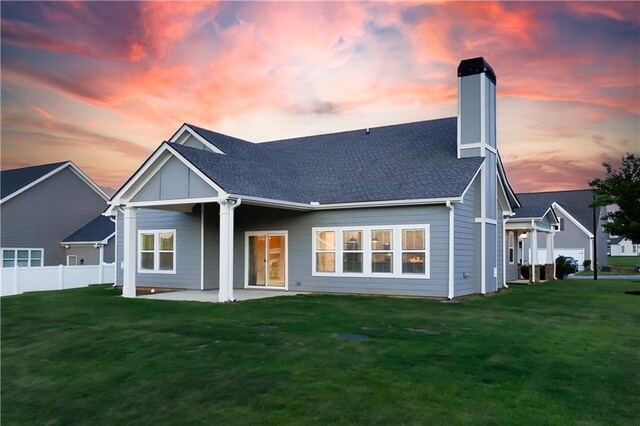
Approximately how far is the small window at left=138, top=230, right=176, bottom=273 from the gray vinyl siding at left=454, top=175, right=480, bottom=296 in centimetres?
1065

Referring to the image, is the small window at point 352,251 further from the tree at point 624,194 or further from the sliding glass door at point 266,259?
the tree at point 624,194

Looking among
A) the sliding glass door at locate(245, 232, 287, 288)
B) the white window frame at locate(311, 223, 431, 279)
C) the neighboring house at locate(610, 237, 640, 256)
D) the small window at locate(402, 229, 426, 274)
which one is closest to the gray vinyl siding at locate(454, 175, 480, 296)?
the white window frame at locate(311, 223, 431, 279)

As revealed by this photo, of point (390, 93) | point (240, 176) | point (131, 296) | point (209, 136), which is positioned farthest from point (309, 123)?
point (131, 296)

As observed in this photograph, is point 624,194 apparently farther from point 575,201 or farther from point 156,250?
point 575,201

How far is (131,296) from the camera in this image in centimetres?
1798

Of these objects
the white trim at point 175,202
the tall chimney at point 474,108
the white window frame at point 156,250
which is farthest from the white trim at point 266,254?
the tall chimney at point 474,108

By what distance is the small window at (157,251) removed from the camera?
20609 millimetres

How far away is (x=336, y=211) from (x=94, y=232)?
19.4m

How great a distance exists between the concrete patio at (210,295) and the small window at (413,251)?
13.1 feet

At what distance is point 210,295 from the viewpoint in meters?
17.5

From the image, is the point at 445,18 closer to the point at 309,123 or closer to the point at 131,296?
the point at 309,123

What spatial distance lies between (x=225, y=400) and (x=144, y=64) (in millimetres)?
17419

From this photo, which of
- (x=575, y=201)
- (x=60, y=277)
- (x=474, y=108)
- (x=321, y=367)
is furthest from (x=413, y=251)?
(x=575, y=201)

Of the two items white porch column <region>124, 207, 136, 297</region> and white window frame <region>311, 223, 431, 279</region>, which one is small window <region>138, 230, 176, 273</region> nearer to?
white porch column <region>124, 207, 136, 297</region>
